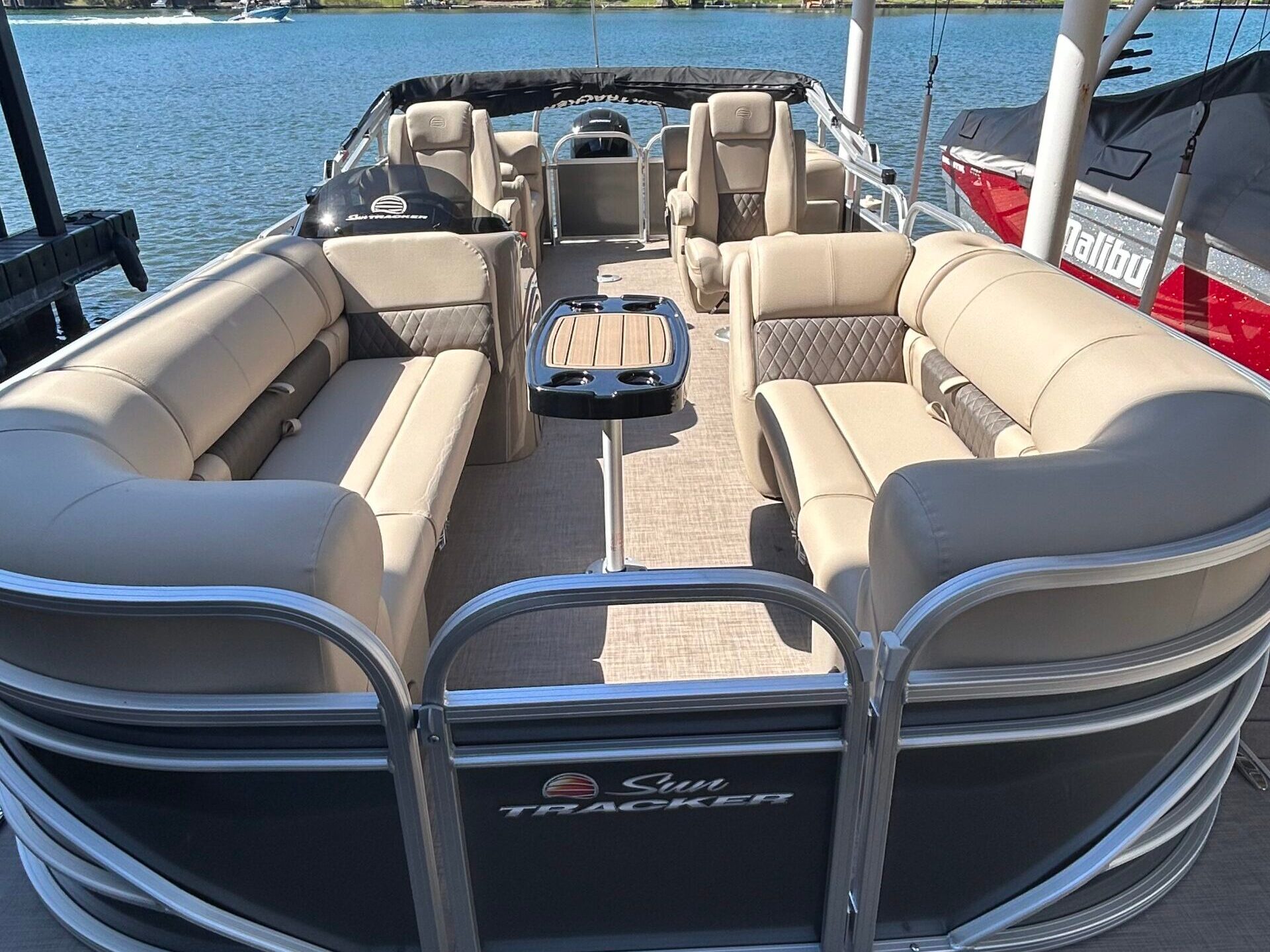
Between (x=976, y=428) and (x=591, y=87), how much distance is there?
4.35m

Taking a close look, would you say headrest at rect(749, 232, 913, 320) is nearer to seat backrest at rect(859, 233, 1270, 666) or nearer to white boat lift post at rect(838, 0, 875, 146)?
seat backrest at rect(859, 233, 1270, 666)

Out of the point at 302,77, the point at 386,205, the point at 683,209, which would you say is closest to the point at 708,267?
the point at 683,209

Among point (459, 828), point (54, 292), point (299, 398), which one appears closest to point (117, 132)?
point (54, 292)

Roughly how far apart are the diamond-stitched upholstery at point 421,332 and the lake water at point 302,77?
246 inches

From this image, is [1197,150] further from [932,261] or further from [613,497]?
[613,497]

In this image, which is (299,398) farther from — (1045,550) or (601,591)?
(1045,550)

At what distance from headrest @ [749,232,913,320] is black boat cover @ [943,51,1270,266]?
5.05ft

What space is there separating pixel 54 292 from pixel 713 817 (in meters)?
7.08

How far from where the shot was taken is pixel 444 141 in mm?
5594

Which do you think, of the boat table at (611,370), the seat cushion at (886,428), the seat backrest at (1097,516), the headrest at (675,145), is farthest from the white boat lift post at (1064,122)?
the headrest at (675,145)

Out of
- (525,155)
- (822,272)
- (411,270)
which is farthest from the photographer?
(525,155)

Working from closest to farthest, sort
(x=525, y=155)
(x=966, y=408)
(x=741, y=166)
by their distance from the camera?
1. (x=966, y=408)
2. (x=741, y=166)
3. (x=525, y=155)

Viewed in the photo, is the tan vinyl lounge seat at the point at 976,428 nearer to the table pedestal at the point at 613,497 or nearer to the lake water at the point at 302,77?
the table pedestal at the point at 613,497

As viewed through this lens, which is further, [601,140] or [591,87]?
[601,140]
